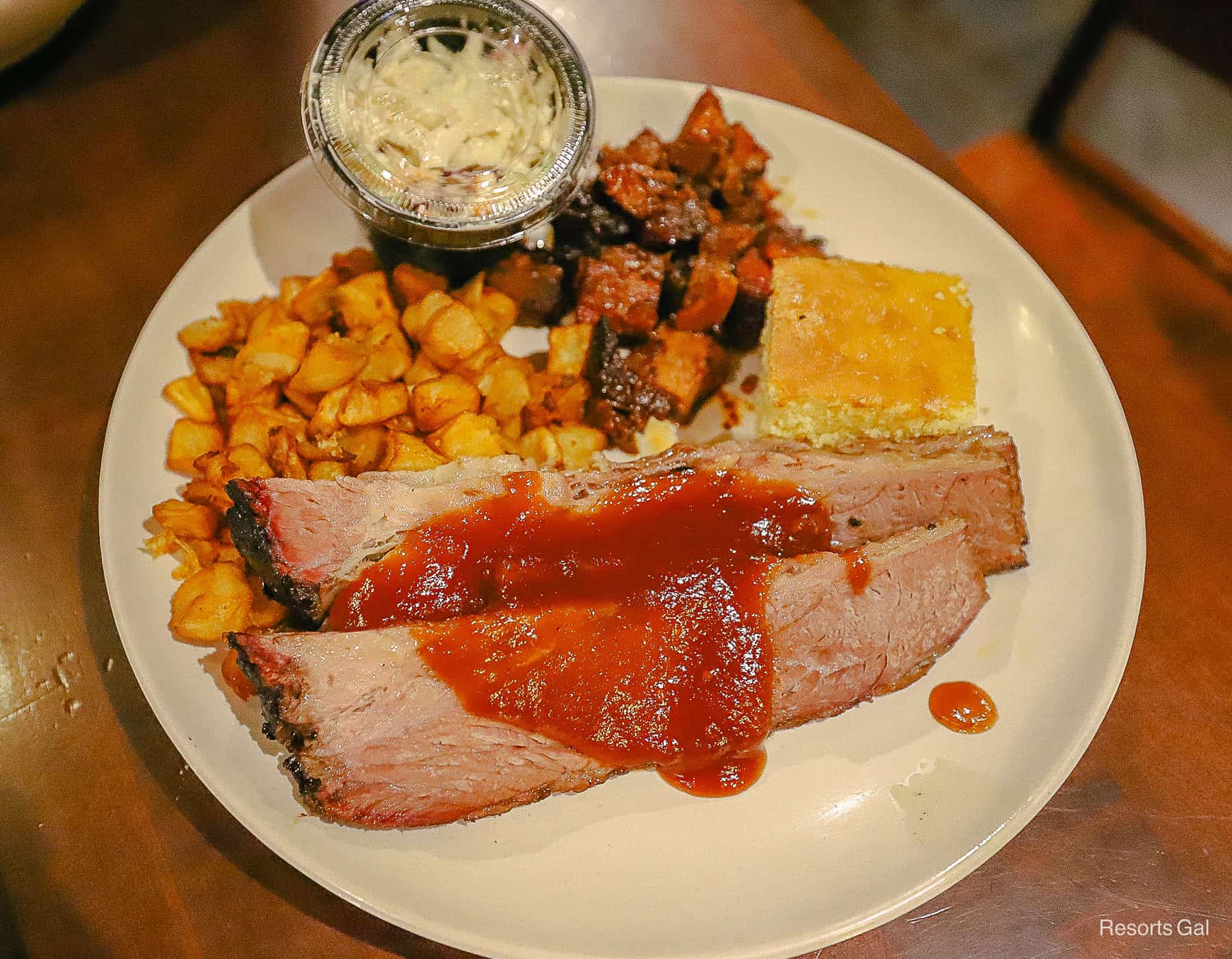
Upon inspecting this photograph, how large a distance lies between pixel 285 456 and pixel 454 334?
0.58 metres

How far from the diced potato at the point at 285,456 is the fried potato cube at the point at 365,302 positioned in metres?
0.43

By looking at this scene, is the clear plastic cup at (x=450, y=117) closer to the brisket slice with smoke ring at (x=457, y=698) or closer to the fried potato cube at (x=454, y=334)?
the fried potato cube at (x=454, y=334)

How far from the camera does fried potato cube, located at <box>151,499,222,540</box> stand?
2.38 m

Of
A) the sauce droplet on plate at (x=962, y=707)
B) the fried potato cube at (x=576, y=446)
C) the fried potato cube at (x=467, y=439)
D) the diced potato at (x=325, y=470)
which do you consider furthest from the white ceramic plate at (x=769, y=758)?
the fried potato cube at (x=576, y=446)

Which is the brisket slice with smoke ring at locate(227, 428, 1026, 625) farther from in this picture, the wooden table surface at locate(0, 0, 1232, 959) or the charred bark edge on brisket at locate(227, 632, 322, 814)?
the wooden table surface at locate(0, 0, 1232, 959)

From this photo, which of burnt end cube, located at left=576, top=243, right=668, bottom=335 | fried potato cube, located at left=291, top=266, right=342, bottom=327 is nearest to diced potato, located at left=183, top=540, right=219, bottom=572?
fried potato cube, located at left=291, top=266, right=342, bottom=327

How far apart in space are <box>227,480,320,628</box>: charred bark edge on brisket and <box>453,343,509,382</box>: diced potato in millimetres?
722

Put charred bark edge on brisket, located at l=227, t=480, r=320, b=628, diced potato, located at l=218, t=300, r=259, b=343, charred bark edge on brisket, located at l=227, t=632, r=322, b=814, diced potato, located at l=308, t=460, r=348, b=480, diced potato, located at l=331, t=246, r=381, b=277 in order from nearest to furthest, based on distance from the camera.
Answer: charred bark edge on brisket, located at l=227, t=632, r=322, b=814 < charred bark edge on brisket, located at l=227, t=480, r=320, b=628 < diced potato, located at l=308, t=460, r=348, b=480 < diced potato, located at l=218, t=300, r=259, b=343 < diced potato, located at l=331, t=246, r=381, b=277

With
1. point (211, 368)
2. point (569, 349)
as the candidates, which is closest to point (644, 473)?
point (569, 349)

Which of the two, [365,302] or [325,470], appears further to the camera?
[365,302]

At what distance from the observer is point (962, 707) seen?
2.47m

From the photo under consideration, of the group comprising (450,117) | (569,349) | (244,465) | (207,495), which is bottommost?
(207,495)

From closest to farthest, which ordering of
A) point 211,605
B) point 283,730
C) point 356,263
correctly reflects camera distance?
1. point 283,730
2. point 211,605
3. point 356,263

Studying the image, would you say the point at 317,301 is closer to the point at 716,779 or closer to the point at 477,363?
the point at 477,363
